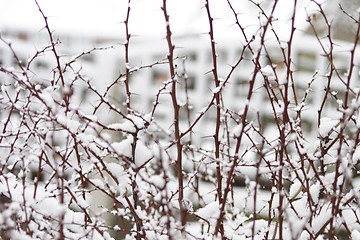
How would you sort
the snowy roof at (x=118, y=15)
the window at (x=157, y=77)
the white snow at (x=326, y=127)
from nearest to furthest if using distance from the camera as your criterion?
1. the white snow at (x=326, y=127)
2. the window at (x=157, y=77)
3. the snowy roof at (x=118, y=15)

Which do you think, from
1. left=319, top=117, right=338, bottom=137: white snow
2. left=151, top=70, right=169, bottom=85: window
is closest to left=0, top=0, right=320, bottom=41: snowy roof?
left=151, top=70, right=169, bottom=85: window

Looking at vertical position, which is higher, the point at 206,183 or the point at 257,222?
the point at 206,183

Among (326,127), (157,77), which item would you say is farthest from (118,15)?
(326,127)

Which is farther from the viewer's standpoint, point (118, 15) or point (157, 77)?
point (118, 15)

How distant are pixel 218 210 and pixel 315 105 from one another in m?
3.95

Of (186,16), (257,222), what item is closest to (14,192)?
(257,222)

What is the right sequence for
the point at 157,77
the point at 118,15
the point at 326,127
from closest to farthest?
the point at 326,127 < the point at 157,77 < the point at 118,15

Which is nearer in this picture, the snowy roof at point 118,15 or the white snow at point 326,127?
the white snow at point 326,127

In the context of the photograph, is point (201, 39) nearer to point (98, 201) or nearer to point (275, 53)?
point (275, 53)

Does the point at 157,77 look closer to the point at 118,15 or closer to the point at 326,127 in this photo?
the point at 118,15

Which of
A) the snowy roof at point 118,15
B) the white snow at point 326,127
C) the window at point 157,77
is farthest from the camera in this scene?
the snowy roof at point 118,15

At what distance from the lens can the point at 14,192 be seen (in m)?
1.43

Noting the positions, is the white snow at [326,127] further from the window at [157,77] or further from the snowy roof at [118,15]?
the snowy roof at [118,15]

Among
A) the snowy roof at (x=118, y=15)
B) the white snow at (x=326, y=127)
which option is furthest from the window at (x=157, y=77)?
the white snow at (x=326, y=127)
